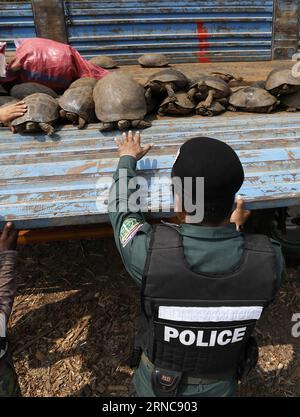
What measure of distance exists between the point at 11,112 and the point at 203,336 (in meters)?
2.52

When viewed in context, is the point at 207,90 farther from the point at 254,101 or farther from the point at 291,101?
Answer: the point at 291,101

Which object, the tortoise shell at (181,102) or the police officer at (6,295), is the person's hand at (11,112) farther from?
the police officer at (6,295)

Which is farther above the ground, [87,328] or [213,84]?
[213,84]

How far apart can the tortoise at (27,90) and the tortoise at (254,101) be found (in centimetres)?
190

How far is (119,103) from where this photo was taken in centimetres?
324

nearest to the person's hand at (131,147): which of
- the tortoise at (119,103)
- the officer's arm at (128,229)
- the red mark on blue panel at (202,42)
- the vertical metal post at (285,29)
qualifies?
the officer's arm at (128,229)

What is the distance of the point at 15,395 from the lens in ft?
7.09

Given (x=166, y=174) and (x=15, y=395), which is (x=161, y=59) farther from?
(x=15, y=395)

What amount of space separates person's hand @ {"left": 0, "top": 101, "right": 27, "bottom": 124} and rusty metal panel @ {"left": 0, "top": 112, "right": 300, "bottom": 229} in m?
0.12

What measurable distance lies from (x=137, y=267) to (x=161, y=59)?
186 inches

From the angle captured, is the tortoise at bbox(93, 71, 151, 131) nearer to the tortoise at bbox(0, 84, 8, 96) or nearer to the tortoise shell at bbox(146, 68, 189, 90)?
the tortoise shell at bbox(146, 68, 189, 90)

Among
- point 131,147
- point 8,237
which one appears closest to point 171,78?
point 131,147

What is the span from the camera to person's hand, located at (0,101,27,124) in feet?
10.4

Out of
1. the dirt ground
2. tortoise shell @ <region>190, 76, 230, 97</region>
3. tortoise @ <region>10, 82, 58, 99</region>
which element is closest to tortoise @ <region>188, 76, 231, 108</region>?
tortoise shell @ <region>190, 76, 230, 97</region>
